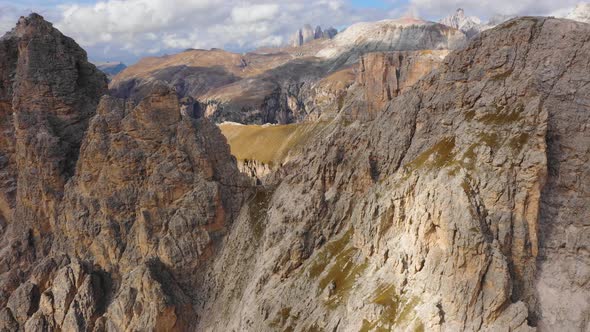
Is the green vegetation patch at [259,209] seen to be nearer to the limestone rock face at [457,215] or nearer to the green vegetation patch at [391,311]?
the limestone rock face at [457,215]

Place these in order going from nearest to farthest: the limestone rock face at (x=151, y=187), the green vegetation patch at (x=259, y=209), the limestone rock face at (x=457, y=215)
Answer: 1. the limestone rock face at (x=457, y=215)
2. the green vegetation patch at (x=259, y=209)
3. the limestone rock face at (x=151, y=187)

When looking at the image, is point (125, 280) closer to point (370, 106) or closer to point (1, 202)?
point (1, 202)

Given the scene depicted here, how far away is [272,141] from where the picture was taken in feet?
575

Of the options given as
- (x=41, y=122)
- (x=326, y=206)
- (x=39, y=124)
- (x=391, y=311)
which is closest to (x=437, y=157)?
(x=326, y=206)

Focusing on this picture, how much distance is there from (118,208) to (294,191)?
29.7 m

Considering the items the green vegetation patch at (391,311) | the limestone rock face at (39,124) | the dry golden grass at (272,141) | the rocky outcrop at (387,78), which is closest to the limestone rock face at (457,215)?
the green vegetation patch at (391,311)

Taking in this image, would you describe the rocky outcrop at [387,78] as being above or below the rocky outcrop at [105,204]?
above

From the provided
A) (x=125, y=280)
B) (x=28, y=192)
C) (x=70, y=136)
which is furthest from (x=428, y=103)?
(x=28, y=192)

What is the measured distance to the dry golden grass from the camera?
152625mm

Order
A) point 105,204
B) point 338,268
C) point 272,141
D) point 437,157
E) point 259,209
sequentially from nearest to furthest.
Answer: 1. point 437,157
2. point 338,268
3. point 259,209
4. point 105,204
5. point 272,141

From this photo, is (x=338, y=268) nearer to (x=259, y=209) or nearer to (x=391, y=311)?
(x=391, y=311)

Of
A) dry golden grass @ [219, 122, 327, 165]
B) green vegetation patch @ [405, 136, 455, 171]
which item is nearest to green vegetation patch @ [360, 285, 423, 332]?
green vegetation patch @ [405, 136, 455, 171]

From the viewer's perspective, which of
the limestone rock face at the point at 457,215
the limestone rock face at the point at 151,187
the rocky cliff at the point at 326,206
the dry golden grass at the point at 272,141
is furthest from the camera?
the dry golden grass at the point at 272,141

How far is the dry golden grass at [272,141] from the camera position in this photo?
15262cm
